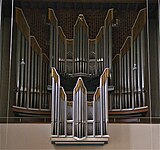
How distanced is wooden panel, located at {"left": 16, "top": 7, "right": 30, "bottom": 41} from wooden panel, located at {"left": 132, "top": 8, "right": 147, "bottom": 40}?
6.57 feet

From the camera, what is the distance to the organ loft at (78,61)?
24.6ft

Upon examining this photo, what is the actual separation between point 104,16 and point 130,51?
913mm

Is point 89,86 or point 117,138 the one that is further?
point 89,86

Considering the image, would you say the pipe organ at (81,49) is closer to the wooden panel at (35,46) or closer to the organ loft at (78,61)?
the organ loft at (78,61)

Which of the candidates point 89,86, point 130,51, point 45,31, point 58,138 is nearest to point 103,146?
point 58,138

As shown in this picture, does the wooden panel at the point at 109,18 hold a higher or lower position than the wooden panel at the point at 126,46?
higher

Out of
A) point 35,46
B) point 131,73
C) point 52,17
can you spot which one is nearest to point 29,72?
point 35,46

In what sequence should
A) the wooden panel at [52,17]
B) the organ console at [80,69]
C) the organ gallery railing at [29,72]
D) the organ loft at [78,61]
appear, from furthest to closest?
the wooden panel at [52,17] → the organ gallery railing at [29,72] → the organ loft at [78,61] → the organ console at [80,69]

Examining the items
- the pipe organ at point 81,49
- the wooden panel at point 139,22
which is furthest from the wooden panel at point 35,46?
the wooden panel at point 139,22

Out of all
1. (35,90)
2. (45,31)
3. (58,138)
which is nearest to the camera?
(58,138)

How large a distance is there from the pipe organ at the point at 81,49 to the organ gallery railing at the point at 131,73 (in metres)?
0.27

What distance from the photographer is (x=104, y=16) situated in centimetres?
855

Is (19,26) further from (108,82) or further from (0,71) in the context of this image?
(108,82)

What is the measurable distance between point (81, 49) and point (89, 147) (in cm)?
194
